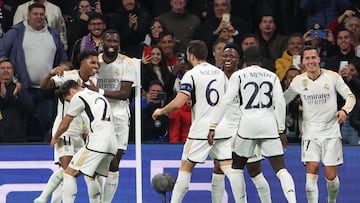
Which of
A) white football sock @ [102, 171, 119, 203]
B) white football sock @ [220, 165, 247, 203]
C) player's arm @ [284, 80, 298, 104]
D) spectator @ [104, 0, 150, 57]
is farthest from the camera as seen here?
spectator @ [104, 0, 150, 57]

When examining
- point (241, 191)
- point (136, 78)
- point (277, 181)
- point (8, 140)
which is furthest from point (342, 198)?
point (8, 140)

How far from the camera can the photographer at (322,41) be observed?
19234 mm

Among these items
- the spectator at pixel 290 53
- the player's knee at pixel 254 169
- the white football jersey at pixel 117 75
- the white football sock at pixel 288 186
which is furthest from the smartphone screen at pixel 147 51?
the white football sock at pixel 288 186

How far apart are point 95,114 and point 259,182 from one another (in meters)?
2.44

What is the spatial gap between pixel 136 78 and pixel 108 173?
→ 4.50ft

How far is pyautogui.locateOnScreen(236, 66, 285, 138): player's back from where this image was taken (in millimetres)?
15758

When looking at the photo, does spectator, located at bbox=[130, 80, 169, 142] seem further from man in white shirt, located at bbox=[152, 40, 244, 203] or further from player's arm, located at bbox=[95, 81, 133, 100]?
man in white shirt, located at bbox=[152, 40, 244, 203]

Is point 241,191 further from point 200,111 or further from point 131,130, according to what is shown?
point 131,130

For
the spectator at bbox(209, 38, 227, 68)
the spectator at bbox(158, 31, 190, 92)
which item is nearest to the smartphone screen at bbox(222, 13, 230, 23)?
the spectator at bbox(158, 31, 190, 92)

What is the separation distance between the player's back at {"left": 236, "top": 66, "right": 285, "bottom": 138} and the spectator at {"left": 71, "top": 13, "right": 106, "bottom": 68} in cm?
325

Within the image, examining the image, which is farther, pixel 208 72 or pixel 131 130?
pixel 131 130

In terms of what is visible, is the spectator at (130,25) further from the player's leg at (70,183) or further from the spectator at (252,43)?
the player's leg at (70,183)

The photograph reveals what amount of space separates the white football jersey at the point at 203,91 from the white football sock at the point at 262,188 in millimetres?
950

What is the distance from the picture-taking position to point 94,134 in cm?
1567
